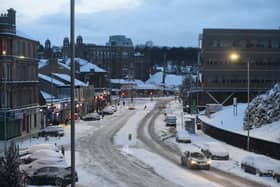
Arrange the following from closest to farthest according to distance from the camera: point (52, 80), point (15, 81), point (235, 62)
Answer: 1. point (15, 81)
2. point (52, 80)
3. point (235, 62)

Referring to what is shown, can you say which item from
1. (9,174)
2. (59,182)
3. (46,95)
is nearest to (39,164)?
(59,182)

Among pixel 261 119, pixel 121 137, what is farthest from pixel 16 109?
pixel 261 119

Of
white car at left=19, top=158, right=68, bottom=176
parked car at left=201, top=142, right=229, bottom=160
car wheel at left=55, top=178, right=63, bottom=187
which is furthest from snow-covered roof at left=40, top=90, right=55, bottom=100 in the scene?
car wheel at left=55, top=178, right=63, bottom=187

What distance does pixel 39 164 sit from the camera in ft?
106

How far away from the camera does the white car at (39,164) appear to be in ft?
104

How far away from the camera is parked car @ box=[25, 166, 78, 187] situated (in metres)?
30.7

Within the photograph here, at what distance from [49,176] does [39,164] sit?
1574 mm

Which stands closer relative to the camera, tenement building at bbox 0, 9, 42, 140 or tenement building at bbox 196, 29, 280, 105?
tenement building at bbox 0, 9, 42, 140

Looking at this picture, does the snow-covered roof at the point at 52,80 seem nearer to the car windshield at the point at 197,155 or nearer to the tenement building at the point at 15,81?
the tenement building at the point at 15,81

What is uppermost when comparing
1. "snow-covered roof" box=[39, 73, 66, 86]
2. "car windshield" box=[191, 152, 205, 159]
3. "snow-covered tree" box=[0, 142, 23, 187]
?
"snow-covered roof" box=[39, 73, 66, 86]

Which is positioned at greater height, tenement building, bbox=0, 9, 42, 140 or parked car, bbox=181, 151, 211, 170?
tenement building, bbox=0, 9, 42, 140

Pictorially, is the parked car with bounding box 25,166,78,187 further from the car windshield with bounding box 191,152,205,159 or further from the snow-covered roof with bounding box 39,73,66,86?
the snow-covered roof with bounding box 39,73,66,86

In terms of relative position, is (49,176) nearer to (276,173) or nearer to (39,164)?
(39,164)

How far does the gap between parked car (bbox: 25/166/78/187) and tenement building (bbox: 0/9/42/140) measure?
28.1 metres
